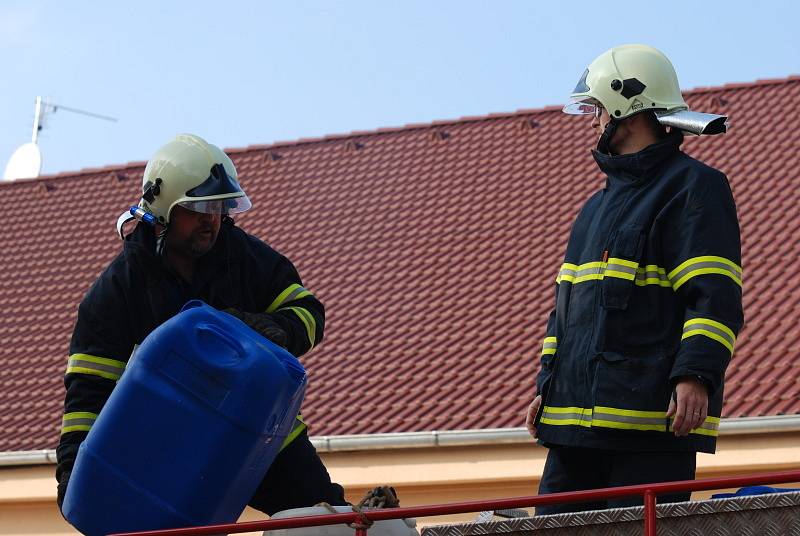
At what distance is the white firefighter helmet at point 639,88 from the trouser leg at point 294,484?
1.36 meters

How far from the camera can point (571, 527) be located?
3.24 m

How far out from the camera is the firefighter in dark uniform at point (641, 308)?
3.82 metres

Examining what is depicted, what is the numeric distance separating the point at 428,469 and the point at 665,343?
26.0 ft

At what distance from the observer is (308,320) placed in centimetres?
446

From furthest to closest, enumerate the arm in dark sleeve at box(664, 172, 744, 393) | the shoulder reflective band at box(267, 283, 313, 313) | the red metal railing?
the shoulder reflective band at box(267, 283, 313, 313)
the arm in dark sleeve at box(664, 172, 744, 393)
the red metal railing

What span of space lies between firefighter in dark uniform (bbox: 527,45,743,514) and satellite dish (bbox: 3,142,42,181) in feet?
54.3

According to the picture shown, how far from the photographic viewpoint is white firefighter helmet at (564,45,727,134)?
162 inches

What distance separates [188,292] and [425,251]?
10.2 m

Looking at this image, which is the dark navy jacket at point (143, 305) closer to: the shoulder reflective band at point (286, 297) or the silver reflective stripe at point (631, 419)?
the shoulder reflective band at point (286, 297)

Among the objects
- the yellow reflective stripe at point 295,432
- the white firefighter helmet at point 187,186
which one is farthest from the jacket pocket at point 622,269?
the white firefighter helmet at point 187,186

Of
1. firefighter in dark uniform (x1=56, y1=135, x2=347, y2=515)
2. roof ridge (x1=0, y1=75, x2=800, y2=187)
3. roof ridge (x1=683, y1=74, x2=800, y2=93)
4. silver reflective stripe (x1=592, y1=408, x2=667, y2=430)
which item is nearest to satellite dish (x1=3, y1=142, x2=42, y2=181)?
roof ridge (x1=0, y1=75, x2=800, y2=187)

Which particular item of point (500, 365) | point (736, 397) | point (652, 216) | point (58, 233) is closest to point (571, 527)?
point (652, 216)

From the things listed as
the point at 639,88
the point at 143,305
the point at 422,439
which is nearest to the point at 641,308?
the point at 639,88

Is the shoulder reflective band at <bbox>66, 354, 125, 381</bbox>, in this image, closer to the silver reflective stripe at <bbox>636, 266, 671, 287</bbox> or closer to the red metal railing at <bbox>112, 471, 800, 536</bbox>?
the red metal railing at <bbox>112, 471, 800, 536</bbox>
